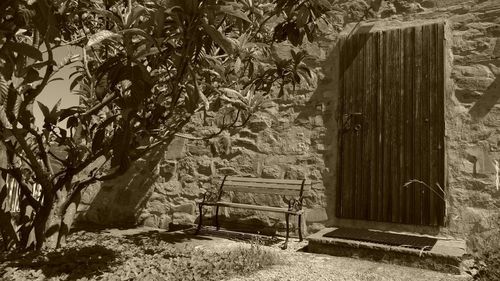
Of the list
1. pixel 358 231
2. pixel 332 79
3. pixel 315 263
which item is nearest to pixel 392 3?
pixel 332 79

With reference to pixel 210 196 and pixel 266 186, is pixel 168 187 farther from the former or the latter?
pixel 266 186

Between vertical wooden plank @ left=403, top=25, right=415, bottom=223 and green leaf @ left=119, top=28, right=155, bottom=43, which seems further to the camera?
vertical wooden plank @ left=403, top=25, right=415, bottom=223

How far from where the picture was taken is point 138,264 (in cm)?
310

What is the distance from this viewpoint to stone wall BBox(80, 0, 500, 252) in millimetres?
3947

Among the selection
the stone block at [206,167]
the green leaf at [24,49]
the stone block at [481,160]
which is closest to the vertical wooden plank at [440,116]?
the stone block at [481,160]

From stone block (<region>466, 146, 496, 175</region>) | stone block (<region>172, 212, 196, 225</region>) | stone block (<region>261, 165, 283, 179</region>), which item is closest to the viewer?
stone block (<region>466, 146, 496, 175</region>)

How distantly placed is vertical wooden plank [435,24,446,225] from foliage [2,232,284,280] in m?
1.71

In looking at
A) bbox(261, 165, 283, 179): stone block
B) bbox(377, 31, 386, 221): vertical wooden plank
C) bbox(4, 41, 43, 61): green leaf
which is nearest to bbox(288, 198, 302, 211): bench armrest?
bbox(261, 165, 283, 179): stone block

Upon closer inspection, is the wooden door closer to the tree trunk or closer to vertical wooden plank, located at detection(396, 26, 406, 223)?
vertical wooden plank, located at detection(396, 26, 406, 223)

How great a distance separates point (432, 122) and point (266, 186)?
1851 millimetres

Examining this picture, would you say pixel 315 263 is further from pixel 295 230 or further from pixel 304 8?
pixel 304 8

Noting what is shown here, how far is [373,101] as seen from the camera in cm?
445

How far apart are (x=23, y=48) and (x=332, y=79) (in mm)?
3775

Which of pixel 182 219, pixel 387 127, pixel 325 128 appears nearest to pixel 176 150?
pixel 182 219
